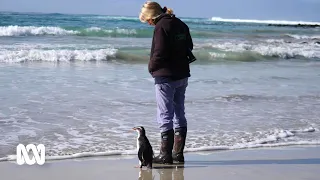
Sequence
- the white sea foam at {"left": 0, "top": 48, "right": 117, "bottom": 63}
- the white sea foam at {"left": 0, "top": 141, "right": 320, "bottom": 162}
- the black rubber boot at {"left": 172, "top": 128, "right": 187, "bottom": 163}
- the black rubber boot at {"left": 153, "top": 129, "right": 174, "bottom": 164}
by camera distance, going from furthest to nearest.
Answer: the white sea foam at {"left": 0, "top": 48, "right": 117, "bottom": 63} < the white sea foam at {"left": 0, "top": 141, "right": 320, "bottom": 162} < the black rubber boot at {"left": 172, "top": 128, "right": 187, "bottom": 163} < the black rubber boot at {"left": 153, "top": 129, "right": 174, "bottom": 164}

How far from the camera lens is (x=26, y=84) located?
31.3 feet

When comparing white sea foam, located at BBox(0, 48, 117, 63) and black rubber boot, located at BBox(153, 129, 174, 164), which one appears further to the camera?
white sea foam, located at BBox(0, 48, 117, 63)

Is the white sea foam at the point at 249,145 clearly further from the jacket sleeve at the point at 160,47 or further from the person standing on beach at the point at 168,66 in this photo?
the jacket sleeve at the point at 160,47

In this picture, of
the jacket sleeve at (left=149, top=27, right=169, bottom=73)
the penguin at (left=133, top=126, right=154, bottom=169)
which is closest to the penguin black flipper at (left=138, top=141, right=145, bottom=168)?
the penguin at (left=133, top=126, right=154, bottom=169)

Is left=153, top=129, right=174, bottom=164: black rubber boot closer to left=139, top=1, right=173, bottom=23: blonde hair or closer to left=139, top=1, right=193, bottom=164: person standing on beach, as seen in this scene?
left=139, top=1, right=193, bottom=164: person standing on beach

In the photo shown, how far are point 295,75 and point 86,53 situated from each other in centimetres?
673

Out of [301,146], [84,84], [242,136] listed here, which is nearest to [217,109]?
[242,136]

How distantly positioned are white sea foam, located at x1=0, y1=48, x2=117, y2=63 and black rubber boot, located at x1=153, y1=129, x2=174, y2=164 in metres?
10.3

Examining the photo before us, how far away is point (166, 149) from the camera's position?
4641mm

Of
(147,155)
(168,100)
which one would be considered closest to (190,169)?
(147,155)

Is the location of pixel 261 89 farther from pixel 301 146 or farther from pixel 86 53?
pixel 86 53

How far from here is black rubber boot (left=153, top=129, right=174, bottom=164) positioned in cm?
462

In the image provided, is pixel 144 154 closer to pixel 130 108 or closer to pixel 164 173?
pixel 164 173

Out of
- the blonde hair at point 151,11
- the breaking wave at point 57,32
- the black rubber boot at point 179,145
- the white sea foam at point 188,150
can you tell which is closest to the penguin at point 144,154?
the black rubber boot at point 179,145
